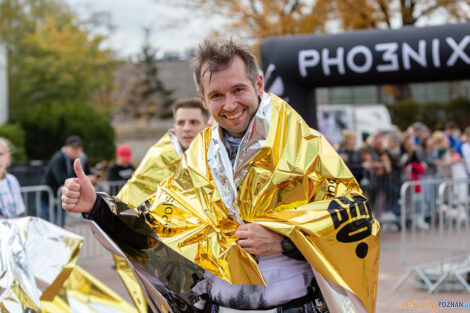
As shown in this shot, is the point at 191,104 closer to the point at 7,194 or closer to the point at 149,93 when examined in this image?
the point at 7,194

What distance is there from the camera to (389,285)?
22.4 ft

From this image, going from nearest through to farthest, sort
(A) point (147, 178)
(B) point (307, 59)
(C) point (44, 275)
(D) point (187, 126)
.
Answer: (A) point (147, 178) < (D) point (187, 126) < (C) point (44, 275) < (B) point (307, 59)

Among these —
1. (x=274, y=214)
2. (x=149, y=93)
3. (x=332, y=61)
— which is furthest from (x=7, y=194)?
(x=149, y=93)

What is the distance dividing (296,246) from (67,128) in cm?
1967

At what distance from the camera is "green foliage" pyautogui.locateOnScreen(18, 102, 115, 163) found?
20750 millimetres

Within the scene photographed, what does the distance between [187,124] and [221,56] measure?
5.40 feet

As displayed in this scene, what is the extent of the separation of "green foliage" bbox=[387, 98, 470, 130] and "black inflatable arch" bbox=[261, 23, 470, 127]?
22034 millimetres

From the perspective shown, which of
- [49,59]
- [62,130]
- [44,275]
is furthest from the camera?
[49,59]

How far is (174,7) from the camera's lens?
2125 cm

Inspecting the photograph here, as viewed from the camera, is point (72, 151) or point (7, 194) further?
point (72, 151)

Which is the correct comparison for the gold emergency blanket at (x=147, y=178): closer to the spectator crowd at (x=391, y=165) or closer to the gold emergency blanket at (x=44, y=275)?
the gold emergency blanket at (x=44, y=275)

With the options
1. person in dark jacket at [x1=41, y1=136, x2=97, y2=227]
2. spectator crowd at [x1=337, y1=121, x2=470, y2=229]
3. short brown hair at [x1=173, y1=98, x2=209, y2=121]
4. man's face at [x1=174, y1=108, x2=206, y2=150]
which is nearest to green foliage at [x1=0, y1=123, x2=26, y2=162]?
person in dark jacket at [x1=41, y1=136, x2=97, y2=227]

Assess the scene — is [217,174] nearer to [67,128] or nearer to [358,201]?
[358,201]

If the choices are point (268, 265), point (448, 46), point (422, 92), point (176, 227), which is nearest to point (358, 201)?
point (268, 265)
